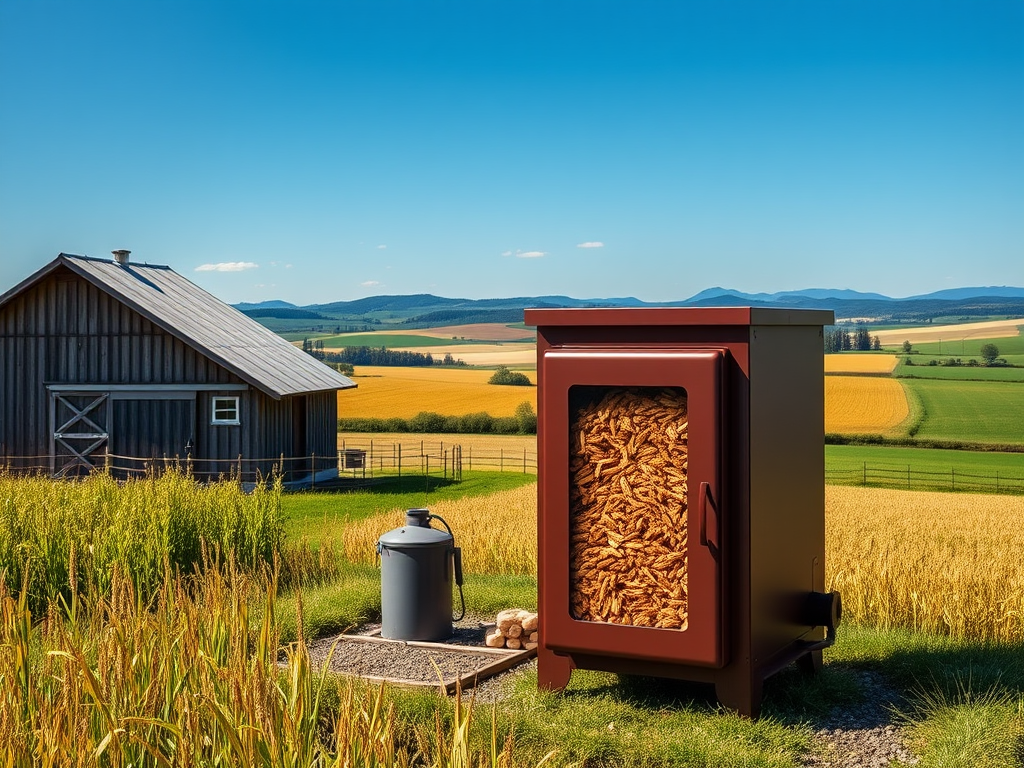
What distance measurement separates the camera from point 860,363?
8338 centimetres

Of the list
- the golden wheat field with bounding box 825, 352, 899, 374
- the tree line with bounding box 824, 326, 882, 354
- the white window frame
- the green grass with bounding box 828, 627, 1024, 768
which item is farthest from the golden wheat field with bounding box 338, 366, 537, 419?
the green grass with bounding box 828, 627, 1024, 768

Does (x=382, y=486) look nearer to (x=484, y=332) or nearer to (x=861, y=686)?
(x=861, y=686)

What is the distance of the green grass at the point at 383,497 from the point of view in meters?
20.2

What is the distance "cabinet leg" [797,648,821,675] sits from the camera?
7.71 metres

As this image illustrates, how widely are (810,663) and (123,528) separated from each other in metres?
6.02

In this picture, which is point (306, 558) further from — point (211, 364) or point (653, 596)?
point (211, 364)

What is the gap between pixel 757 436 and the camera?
676 centimetres

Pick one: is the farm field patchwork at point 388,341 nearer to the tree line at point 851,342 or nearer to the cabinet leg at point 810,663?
the tree line at point 851,342

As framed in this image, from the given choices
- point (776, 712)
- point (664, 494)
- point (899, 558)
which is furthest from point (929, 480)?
point (664, 494)

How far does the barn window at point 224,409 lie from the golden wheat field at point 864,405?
1317 inches

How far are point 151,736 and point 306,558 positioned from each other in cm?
782

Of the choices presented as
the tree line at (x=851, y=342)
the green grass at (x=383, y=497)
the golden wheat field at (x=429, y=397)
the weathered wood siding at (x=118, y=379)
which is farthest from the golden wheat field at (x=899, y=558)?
the tree line at (x=851, y=342)

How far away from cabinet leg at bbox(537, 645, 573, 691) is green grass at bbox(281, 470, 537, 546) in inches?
351

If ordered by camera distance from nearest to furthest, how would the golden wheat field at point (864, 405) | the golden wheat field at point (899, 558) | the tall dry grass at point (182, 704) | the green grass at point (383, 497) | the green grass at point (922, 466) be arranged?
the tall dry grass at point (182, 704) → the golden wheat field at point (899, 558) → the green grass at point (383, 497) → the green grass at point (922, 466) → the golden wheat field at point (864, 405)
